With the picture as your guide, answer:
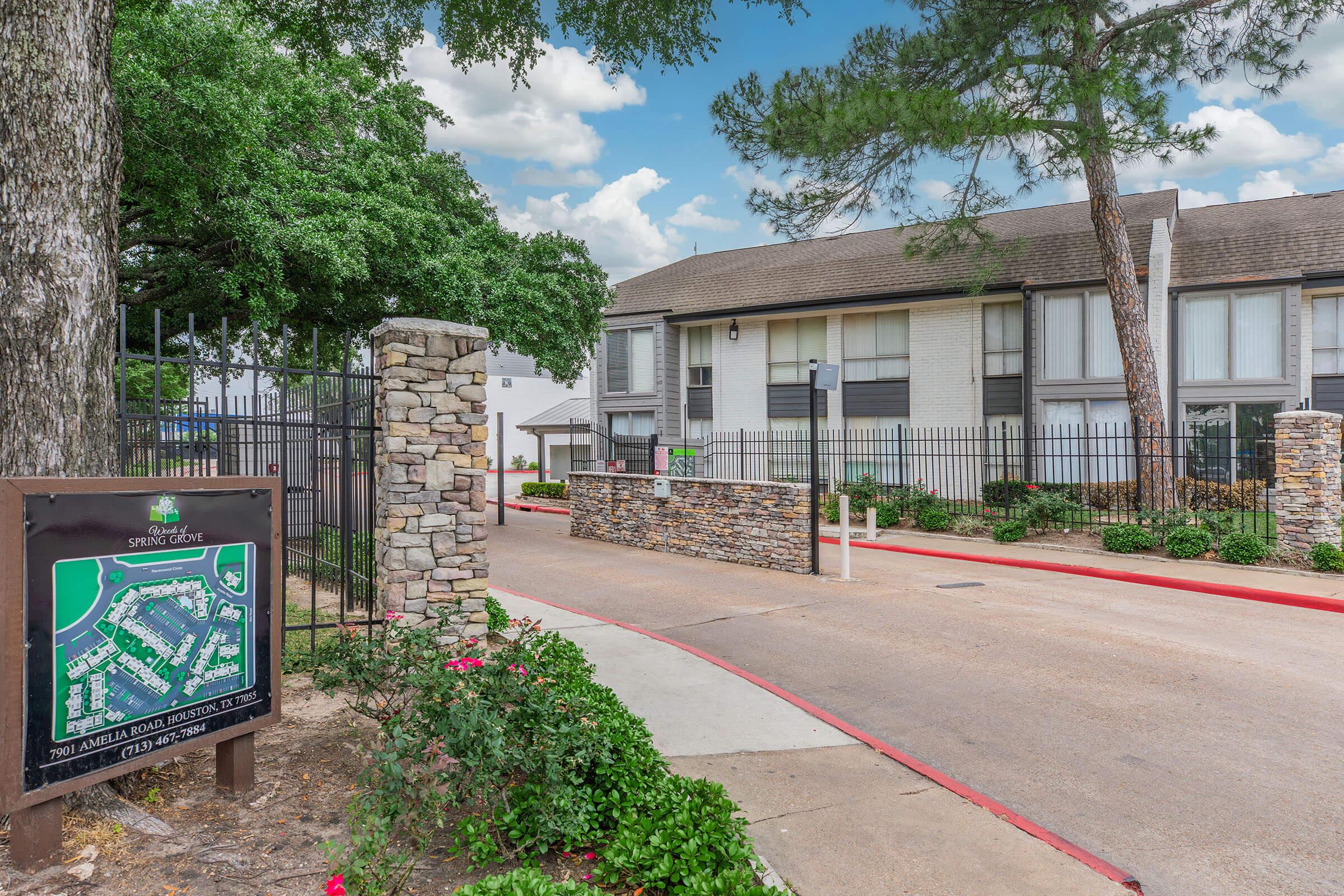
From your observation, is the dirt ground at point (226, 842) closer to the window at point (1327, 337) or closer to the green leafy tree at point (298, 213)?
the green leafy tree at point (298, 213)

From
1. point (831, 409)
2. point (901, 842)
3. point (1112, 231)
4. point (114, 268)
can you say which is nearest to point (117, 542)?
point (114, 268)

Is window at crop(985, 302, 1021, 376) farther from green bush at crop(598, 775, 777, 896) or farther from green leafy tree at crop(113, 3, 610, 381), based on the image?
green bush at crop(598, 775, 777, 896)

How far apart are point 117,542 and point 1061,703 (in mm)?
6617

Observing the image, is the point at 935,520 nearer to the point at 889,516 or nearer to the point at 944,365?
the point at 889,516

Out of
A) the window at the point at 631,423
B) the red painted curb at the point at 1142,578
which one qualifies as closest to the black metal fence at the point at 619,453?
the window at the point at 631,423

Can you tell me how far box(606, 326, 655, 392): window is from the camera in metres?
27.9

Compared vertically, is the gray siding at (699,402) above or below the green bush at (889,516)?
above

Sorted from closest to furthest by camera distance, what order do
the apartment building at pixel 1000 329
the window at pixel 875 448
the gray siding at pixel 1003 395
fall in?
the apartment building at pixel 1000 329 < the gray siding at pixel 1003 395 < the window at pixel 875 448

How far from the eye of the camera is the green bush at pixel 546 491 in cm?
2839

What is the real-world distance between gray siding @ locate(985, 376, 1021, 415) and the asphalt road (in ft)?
34.2

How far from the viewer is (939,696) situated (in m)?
6.65

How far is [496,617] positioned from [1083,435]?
60.1ft

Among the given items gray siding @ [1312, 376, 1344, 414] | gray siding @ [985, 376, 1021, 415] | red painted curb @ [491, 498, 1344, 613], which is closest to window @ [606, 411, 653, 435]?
gray siding @ [985, 376, 1021, 415]

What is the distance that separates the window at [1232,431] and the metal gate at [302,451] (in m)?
18.9
